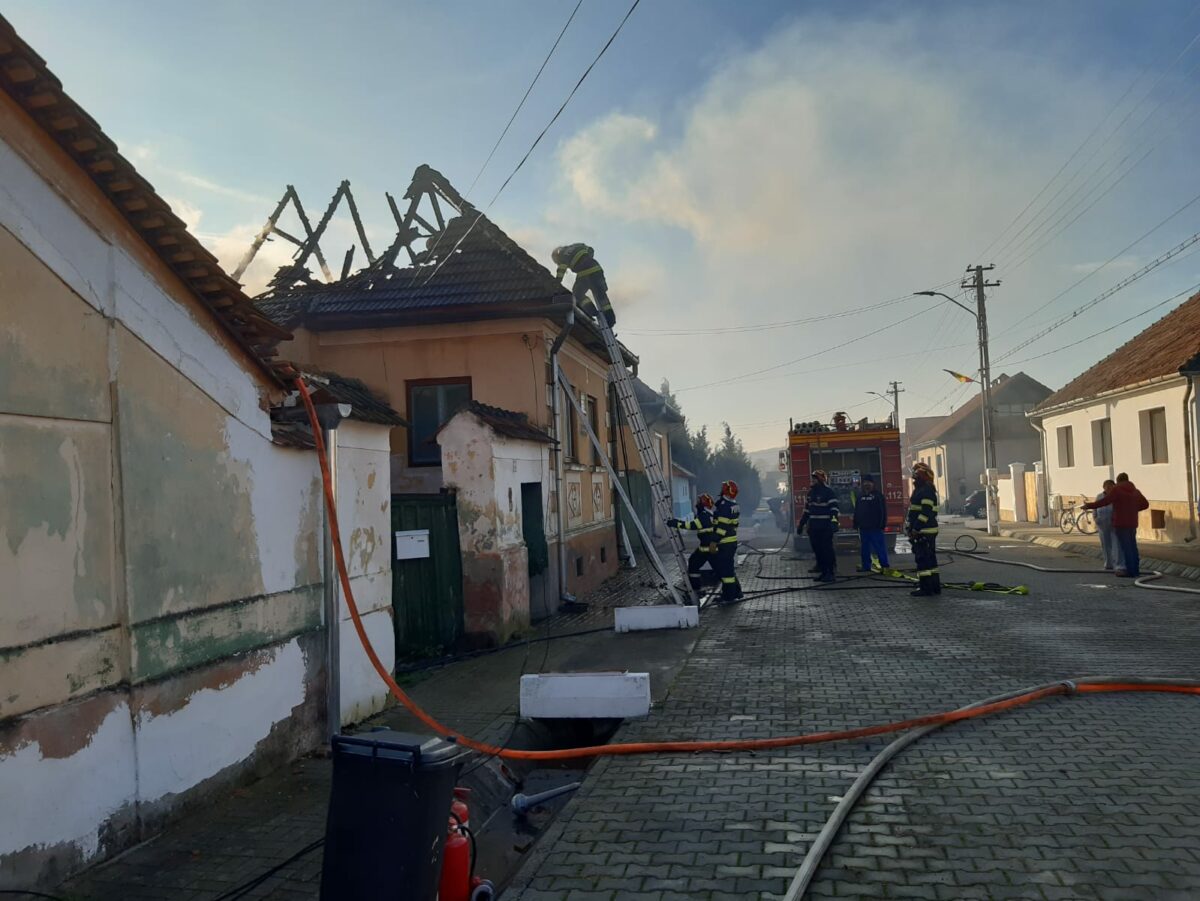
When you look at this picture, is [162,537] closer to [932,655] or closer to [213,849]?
[213,849]

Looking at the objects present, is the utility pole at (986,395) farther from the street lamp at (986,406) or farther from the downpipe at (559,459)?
the downpipe at (559,459)

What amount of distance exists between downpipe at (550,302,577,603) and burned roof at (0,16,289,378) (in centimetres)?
769

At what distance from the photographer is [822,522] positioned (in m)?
14.6

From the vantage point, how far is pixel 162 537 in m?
4.95

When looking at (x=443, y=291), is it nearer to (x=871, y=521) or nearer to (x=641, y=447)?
(x=641, y=447)

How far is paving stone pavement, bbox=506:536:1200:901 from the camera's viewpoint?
12.7 ft

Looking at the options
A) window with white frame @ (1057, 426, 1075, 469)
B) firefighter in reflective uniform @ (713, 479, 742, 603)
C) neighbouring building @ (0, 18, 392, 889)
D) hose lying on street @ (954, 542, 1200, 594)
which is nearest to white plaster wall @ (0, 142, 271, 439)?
neighbouring building @ (0, 18, 392, 889)

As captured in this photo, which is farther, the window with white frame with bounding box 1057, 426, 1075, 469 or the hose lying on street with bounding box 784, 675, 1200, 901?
the window with white frame with bounding box 1057, 426, 1075, 469

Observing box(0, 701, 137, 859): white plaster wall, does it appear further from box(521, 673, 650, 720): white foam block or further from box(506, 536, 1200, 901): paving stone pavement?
box(521, 673, 650, 720): white foam block

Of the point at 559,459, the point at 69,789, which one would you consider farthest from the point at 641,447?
the point at 69,789

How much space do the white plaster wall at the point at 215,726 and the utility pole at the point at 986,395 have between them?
2443 centimetres

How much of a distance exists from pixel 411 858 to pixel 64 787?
2018 mm

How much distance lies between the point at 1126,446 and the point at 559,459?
14233mm

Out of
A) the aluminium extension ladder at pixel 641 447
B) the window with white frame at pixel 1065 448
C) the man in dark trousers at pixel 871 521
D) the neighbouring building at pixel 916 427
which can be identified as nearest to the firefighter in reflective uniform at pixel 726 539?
the aluminium extension ladder at pixel 641 447
